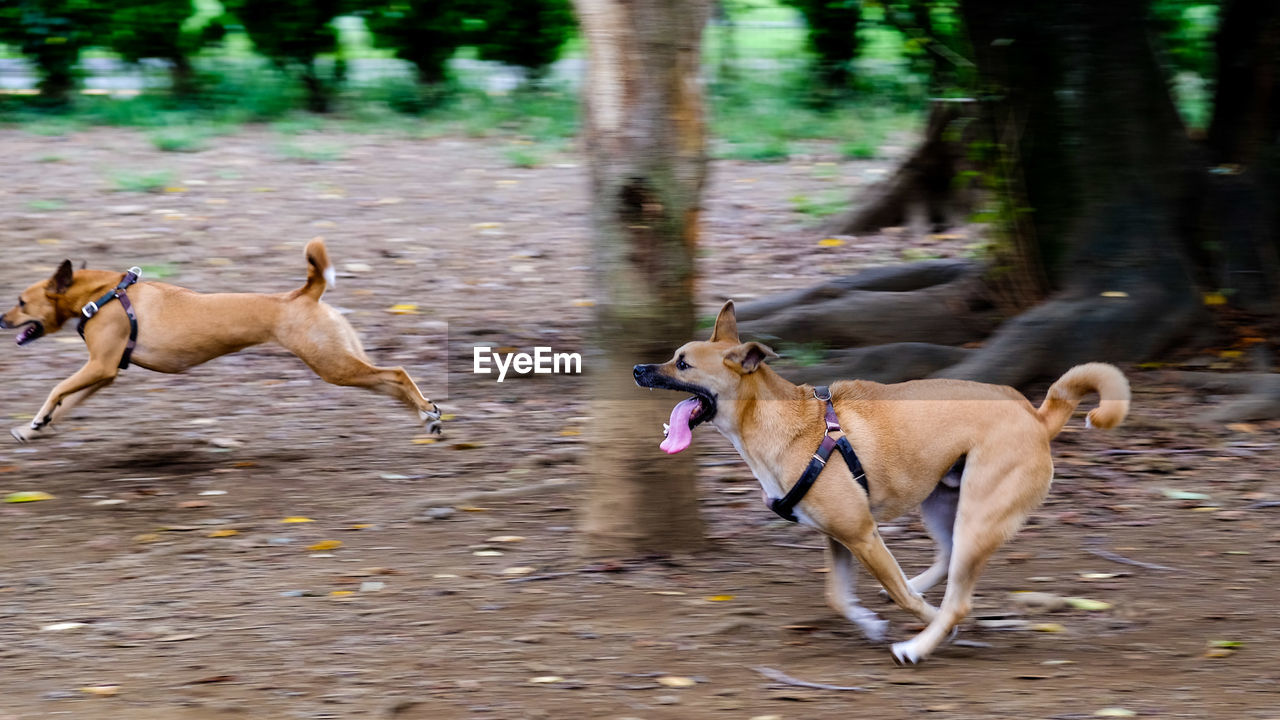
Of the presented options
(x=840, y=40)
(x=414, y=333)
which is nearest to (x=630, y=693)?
(x=414, y=333)

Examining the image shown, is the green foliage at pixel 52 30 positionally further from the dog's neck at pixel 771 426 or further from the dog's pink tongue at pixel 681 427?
the dog's neck at pixel 771 426

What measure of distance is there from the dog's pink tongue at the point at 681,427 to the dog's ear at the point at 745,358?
23 cm

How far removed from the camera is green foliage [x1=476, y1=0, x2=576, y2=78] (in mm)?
15773

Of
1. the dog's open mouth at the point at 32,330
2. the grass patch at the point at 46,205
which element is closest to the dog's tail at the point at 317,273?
the dog's open mouth at the point at 32,330

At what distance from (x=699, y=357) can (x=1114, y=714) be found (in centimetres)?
198

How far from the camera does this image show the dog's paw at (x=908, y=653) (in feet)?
16.4

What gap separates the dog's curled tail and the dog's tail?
4137mm

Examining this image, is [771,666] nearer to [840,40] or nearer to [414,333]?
[414,333]

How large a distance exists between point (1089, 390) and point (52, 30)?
13296 millimetres

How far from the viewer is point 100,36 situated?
1510 centimetres

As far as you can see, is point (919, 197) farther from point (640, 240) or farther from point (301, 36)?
point (301, 36)

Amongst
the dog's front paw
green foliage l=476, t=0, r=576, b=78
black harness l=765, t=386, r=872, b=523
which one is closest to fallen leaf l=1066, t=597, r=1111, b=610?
black harness l=765, t=386, r=872, b=523

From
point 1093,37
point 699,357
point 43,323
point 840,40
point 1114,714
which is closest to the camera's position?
point 1114,714

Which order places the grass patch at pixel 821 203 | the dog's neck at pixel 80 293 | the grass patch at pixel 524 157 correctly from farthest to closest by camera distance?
the grass patch at pixel 524 157 → the grass patch at pixel 821 203 → the dog's neck at pixel 80 293
